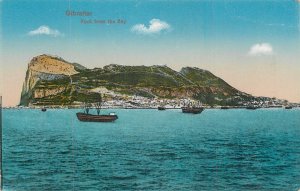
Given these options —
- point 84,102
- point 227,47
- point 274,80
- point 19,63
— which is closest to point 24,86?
point 19,63

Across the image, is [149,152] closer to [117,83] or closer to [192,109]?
[192,109]

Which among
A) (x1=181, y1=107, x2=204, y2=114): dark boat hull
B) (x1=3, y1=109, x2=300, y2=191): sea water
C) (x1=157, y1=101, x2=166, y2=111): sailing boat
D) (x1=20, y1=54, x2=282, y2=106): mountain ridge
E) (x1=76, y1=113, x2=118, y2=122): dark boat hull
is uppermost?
(x1=20, y1=54, x2=282, y2=106): mountain ridge

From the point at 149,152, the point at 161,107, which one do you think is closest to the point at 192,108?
the point at 161,107

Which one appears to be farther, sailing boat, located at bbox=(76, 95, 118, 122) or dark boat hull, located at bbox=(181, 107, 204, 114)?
dark boat hull, located at bbox=(181, 107, 204, 114)

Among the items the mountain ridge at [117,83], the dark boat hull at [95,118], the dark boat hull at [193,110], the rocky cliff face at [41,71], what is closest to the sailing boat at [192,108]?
the dark boat hull at [193,110]

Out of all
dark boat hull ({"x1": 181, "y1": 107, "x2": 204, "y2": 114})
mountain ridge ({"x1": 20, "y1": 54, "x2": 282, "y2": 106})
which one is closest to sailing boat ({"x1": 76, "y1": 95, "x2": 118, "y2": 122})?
mountain ridge ({"x1": 20, "y1": 54, "x2": 282, "y2": 106})

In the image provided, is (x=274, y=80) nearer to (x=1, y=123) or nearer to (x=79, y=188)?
(x=79, y=188)

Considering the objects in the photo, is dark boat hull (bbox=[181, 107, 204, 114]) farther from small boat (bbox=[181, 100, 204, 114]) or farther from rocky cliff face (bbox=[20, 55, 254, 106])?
rocky cliff face (bbox=[20, 55, 254, 106])
